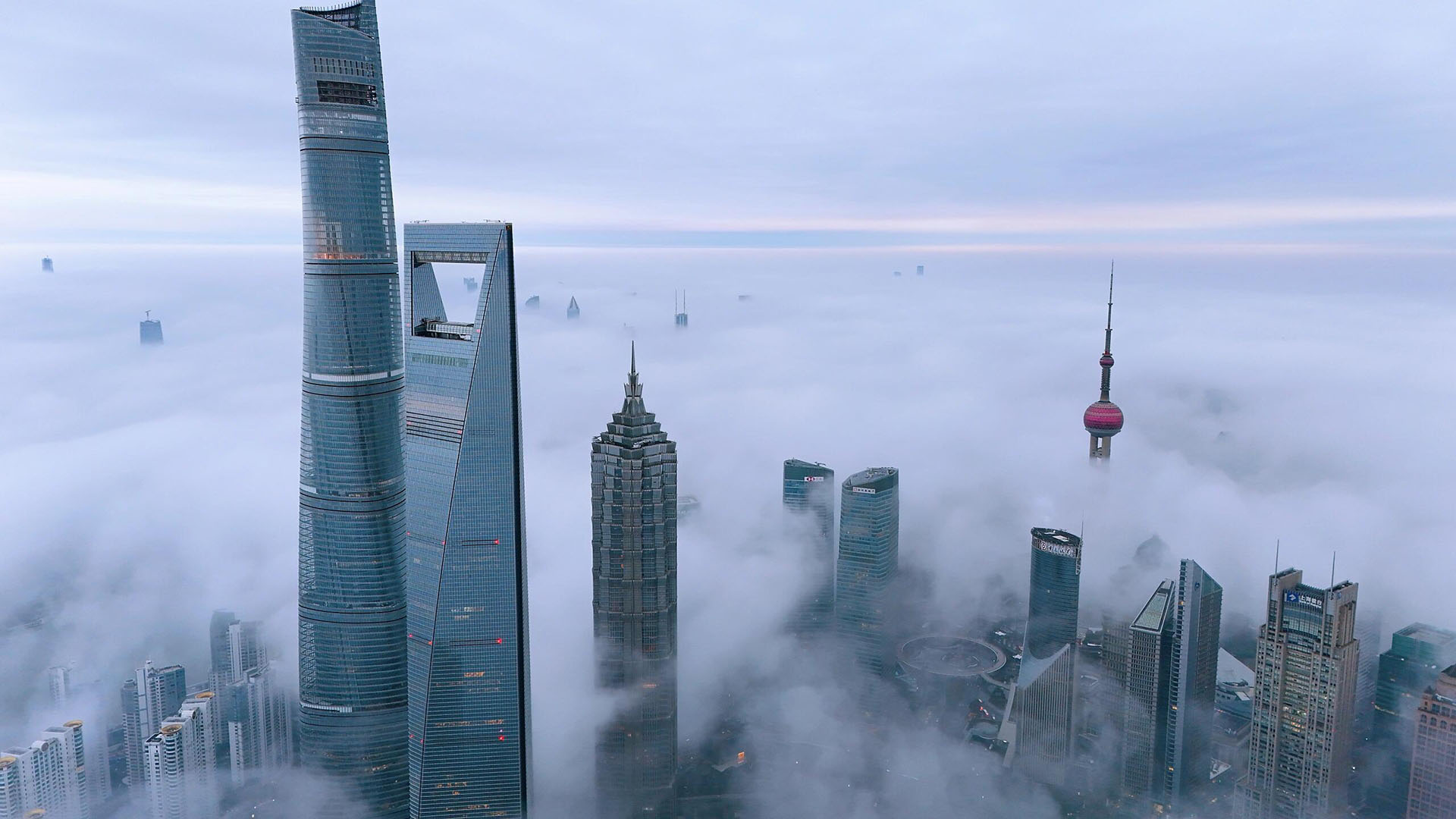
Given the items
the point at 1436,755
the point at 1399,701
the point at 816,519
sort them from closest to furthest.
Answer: the point at 1436,755 < the point at 1399,701 < the point at 816,519

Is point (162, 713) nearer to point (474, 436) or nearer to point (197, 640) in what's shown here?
point (197, 640)

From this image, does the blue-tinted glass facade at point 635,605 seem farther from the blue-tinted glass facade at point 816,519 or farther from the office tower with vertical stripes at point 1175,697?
the office tower with vertical stripes at point 1175,697

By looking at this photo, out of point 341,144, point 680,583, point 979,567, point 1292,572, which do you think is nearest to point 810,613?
point 680,583

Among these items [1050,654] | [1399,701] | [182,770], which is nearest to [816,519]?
[1050,654]

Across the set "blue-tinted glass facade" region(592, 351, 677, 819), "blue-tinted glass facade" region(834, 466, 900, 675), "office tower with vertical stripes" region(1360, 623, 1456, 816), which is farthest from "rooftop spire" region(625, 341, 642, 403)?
"office tower with vertical stripes" region(1360, 623, 1456, 816)

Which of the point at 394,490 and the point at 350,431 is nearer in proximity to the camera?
the point at 350,431

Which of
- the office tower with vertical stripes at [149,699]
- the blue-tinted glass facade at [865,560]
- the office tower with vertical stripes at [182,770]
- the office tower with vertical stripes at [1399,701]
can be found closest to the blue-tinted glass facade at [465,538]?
the office tower with vertical stripes at [182,770]

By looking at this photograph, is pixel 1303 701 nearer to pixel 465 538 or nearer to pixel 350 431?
pixel 465 538

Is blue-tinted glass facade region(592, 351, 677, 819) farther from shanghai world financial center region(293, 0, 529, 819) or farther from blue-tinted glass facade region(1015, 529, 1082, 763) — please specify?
blue-tinted glass facade region(1015, 529, 1082, 763)
